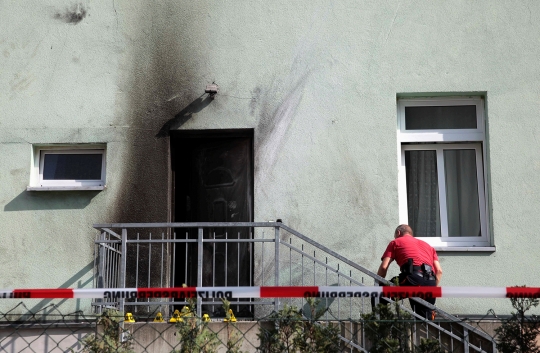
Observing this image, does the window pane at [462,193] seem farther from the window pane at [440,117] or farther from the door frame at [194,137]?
the door frame at [194,137]

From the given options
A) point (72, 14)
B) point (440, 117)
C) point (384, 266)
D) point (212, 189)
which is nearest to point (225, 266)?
point (212, 189)

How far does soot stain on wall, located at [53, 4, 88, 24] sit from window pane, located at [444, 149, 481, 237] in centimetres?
461

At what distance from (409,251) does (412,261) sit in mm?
107

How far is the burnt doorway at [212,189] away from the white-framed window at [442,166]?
1840mm

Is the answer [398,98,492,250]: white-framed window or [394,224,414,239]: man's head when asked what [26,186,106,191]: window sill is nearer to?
[394,224,414,239]: man's head

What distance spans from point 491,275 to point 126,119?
4469 mm

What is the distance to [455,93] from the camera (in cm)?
945

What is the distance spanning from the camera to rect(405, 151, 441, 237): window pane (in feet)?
31.0

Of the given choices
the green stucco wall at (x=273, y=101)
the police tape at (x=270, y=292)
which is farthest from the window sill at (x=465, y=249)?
the police tape at (x=270, y=292)

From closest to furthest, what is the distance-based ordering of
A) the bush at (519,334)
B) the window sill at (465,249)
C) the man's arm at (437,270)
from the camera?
1. the bush at (519,334)
2. the man's arm at (437,270)
3. the window sill at (465,249)

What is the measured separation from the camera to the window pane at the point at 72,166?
31.2 ft

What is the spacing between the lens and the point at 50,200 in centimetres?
925

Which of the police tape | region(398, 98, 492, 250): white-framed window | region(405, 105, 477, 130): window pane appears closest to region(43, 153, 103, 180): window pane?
region(398, 98, 492, 250): white-framed window

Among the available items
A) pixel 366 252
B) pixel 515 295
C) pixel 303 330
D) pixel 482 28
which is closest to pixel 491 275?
pixel 366 252
